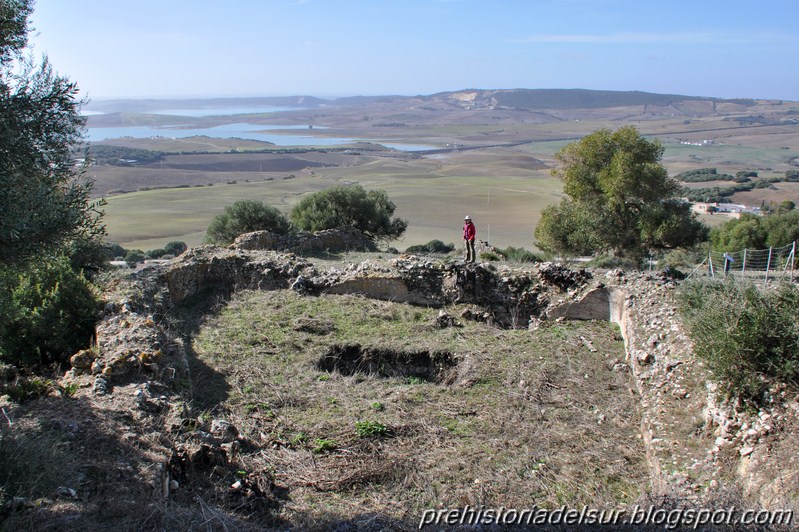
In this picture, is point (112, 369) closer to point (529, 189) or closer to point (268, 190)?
point (268, 190)

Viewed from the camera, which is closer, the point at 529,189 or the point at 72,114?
the point at 72,114

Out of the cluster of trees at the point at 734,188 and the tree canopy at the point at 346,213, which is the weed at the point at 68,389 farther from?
the cluster of trees at the point at 734,188

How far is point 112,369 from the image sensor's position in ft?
24.8

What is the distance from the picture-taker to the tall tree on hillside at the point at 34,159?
20.0 ft

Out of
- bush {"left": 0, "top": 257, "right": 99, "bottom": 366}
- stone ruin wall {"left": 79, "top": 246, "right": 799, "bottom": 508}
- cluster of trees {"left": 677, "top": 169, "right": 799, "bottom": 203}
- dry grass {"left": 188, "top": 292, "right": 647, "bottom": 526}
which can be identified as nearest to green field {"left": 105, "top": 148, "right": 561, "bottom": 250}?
cluster of trees {"left": 677, "top": 169, "right": 799, "bottom": 203}

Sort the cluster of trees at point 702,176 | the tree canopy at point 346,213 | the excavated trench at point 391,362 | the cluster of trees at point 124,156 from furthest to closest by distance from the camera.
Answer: the cluster of trees at point 124,156, the cluster of trees at point 702,176, the tree canopy at point 346,213, the excavated trench at point 391,362

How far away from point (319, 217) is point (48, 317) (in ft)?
56.3

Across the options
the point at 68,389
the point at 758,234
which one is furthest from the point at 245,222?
the point at 758,234

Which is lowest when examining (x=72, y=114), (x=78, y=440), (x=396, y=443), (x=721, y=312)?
(x=396, y=443)

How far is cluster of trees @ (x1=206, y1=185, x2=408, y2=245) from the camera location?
2441 cm

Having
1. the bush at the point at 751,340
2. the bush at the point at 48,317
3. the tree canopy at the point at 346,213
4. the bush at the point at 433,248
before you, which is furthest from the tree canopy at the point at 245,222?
the bush at the point at 751,340

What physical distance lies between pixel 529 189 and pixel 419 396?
66.3 m

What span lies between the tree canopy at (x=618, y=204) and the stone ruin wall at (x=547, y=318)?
1186 centimetres

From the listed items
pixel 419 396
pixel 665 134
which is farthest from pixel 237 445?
pixel 665 134
